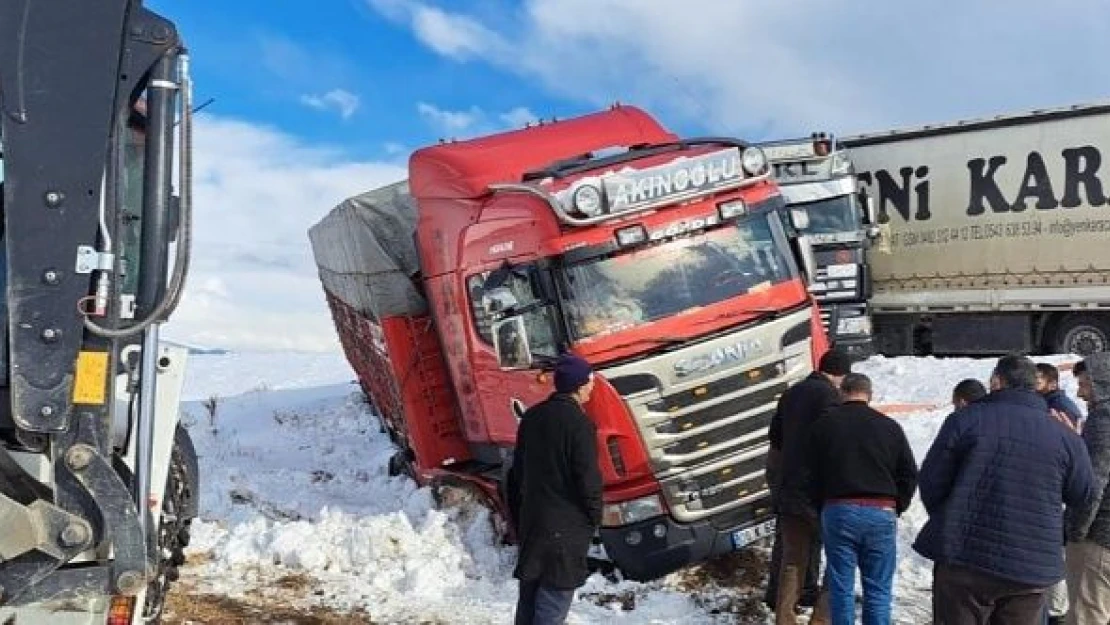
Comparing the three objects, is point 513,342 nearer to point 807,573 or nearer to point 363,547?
point 363,547

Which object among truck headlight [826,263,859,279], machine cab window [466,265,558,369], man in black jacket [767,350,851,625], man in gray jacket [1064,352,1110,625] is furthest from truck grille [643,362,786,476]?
truck headlight [826,263,859,279]

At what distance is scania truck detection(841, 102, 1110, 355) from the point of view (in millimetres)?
16672

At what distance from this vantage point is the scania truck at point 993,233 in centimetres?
1667

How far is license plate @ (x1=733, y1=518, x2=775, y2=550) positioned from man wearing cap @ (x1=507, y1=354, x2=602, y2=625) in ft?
8.16

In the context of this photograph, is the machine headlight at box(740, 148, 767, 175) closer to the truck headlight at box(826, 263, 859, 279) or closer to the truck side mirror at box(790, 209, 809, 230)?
the truck side mirror at box(790, 209, 809, 230)

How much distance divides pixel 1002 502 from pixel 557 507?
2219 millimetres

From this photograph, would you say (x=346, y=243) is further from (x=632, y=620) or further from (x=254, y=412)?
(x=254, y=412)

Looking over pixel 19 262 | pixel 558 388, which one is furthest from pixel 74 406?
pixel 558 388

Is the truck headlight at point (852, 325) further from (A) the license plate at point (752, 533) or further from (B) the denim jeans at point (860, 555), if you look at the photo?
(B) the denim jeans at point (860, 555)

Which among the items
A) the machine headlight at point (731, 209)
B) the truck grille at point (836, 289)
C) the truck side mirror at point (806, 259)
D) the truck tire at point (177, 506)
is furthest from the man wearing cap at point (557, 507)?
the truck grille at point (836, 289)

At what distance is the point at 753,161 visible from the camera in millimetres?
8414

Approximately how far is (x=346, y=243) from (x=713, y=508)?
5350 mm

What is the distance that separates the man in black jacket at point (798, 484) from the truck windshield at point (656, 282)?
130 centimetres

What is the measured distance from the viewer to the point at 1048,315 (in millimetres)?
17609
